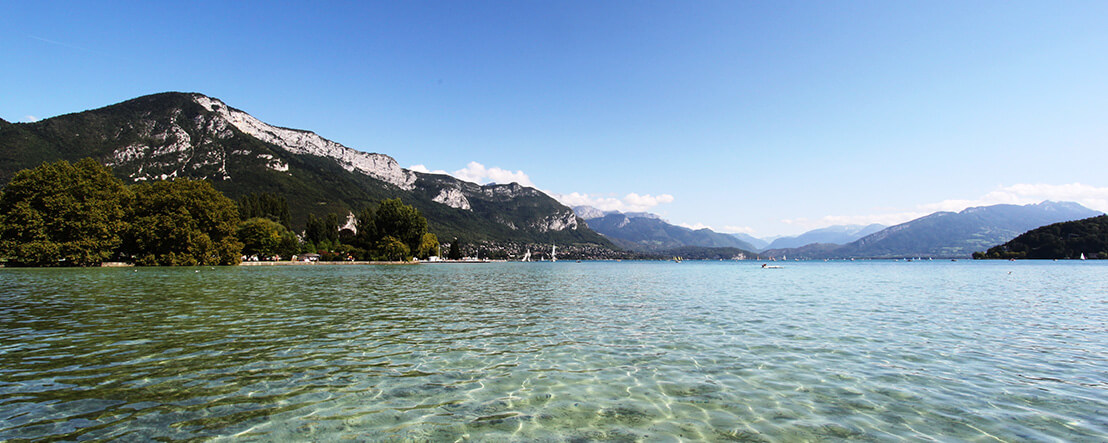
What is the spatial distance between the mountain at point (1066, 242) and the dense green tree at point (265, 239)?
837ft

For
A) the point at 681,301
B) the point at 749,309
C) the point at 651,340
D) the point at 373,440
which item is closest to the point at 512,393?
the point at 373,440

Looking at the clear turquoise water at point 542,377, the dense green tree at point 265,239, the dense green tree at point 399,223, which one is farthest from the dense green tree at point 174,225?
the clear turquoise water at point 542,377

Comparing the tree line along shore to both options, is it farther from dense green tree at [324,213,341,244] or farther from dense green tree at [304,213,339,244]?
dense green tree at [324,213,341,244]

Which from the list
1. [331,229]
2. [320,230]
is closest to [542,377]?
[320,230]

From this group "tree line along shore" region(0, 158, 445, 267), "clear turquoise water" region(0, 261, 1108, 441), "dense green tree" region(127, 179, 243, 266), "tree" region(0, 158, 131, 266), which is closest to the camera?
"clear turquoise water" region(0, 261, 1108, 441)

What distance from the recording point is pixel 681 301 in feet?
92.8

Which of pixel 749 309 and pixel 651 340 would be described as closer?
pixel 651 340

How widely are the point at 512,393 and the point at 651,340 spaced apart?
6.99 m

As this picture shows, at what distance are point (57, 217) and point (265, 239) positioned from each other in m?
45.5

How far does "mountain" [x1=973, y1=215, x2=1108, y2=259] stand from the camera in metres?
166

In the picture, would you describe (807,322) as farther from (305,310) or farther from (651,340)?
(305,310)

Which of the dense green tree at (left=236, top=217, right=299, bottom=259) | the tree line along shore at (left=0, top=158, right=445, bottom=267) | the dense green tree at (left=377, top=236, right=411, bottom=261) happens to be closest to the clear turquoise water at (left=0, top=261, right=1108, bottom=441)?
the tree line along shore at (left=0, top=158, right=445, bottom=267)

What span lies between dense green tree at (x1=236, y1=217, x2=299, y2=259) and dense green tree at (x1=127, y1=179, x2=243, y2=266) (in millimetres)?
23544

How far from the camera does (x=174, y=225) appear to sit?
7156 centimetres
